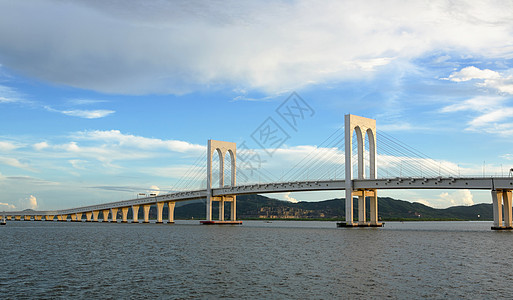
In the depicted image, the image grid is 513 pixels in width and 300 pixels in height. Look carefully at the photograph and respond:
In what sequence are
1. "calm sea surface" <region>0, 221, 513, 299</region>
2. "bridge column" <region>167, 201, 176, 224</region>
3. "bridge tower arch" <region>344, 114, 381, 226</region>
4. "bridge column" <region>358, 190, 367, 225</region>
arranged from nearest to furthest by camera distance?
"calm sea surface" <region>0, 221, 513, 299</region> < "bridge tower arch" <region>344, 114, 381, 226</region> < "bridge column" <region>358, 190, 367, 225</region> < "bridge column" <region>167, 201, 176, 224</region>

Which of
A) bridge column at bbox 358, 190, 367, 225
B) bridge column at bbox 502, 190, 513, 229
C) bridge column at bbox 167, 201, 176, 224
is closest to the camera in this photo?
bridge column at bbox 502, 190, 513, 229

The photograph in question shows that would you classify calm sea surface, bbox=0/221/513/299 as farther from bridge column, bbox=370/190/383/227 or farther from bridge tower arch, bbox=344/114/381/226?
bridge column, bbox=370/190/383/227

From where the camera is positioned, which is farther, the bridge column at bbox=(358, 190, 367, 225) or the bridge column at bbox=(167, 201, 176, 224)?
the bridge column at bbox=(167, 201, 176, 224)

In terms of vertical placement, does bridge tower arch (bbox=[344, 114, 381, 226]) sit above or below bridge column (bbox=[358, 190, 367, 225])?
above

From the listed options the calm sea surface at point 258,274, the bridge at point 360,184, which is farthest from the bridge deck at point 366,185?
the calm sea surface at point 258,274

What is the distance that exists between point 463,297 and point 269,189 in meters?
74.1

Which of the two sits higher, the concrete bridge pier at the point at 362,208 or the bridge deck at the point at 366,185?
the bridge deck at the point at 366,185

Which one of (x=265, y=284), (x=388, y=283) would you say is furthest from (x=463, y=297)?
(x=265, y=284)

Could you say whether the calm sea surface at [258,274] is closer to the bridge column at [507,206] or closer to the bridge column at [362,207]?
the bridge column at [507,206]

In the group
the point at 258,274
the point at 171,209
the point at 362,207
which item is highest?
the point at 362,207

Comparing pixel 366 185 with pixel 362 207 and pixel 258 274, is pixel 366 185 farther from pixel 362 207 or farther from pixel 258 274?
pixel 258 274

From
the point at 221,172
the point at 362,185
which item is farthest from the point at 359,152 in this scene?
the point at 221,172

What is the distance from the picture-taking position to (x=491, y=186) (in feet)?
218

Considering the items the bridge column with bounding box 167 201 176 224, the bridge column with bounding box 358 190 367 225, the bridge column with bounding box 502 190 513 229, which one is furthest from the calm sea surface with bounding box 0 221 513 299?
the bridge column with bounding box 167 201 176 224
